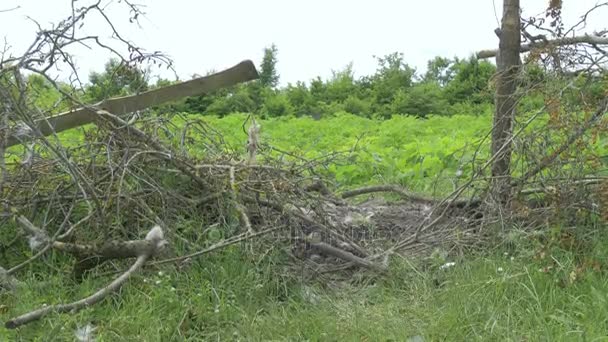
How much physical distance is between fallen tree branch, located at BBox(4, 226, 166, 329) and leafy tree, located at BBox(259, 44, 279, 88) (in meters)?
19.0

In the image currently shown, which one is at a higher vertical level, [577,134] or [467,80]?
[577,134]

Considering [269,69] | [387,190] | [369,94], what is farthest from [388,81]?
[387,190]

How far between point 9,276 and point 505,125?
2.97 meters

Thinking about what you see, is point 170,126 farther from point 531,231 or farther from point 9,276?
point 531,231

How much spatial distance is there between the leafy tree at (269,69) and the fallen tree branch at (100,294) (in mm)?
18996

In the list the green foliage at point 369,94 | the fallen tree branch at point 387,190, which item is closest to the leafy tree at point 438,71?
the green foliage at point 369,94

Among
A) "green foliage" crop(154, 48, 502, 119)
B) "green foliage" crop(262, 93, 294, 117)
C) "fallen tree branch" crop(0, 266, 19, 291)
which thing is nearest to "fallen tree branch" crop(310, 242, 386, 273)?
"fallen tree branch" crop(0, 266, 19, 291)

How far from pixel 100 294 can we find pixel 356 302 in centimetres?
116

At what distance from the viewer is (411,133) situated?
11523 mm

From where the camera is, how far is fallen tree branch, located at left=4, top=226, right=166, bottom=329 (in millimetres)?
3192

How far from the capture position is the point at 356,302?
11.8ft

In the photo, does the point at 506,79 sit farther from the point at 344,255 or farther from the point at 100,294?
the point at 100,294

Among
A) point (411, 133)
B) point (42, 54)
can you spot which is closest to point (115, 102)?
point (42, 54)

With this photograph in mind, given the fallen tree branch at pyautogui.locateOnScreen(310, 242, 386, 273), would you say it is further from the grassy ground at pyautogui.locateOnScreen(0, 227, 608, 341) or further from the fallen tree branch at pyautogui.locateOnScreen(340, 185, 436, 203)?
the fallen tree branch at pyautogui.locateOnScreen(340, 185, 436, 203)
